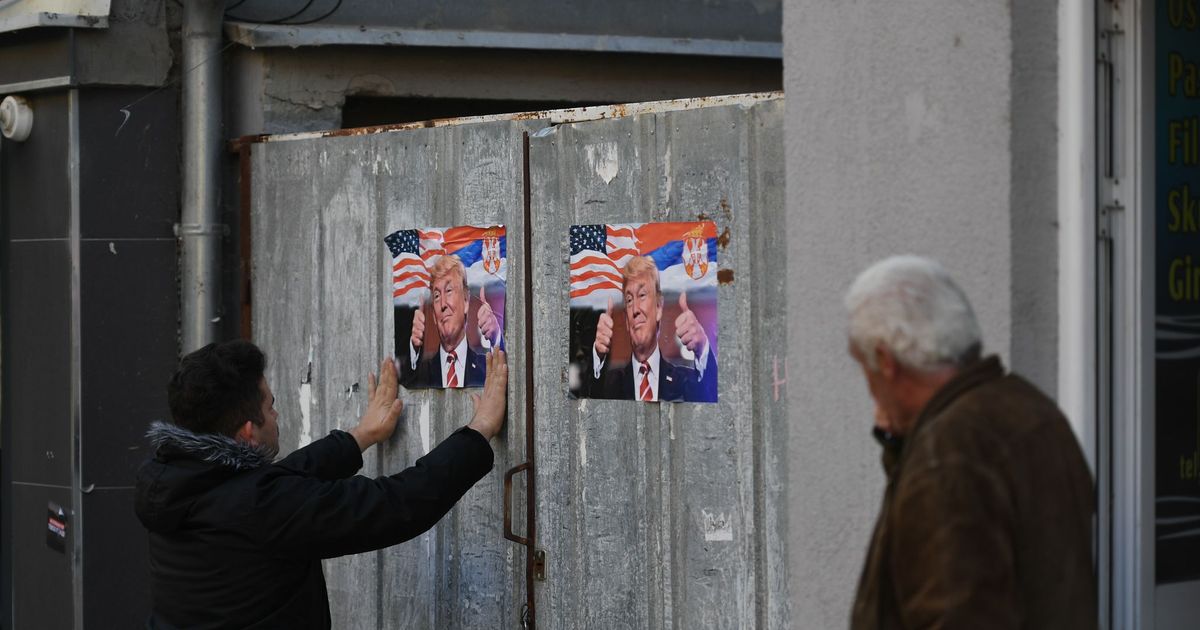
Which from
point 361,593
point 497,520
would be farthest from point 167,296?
point 497,520

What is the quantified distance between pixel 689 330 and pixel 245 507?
129 cm

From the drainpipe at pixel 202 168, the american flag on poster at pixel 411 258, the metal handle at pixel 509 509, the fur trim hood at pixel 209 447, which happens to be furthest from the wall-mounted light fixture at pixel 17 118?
the metal handle at pixel 509 509

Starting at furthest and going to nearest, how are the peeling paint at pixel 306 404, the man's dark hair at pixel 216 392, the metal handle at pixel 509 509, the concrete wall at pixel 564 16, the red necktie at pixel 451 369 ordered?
the concrete wall at pixel 564 16
the peeling paint at pixel 306 404
the red necktie at pixel 451 369
the metal handle at pixel 509 509
the man's dark hair at pixel 216 392

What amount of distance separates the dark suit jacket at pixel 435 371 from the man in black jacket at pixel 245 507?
1.65 ft

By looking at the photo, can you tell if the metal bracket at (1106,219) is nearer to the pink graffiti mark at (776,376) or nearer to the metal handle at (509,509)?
the pink graffiti mark at (776,376)

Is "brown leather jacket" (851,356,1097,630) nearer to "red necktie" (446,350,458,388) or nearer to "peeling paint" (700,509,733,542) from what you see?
"peeling paint" (700,509,733,542)

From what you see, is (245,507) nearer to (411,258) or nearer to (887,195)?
(411,258)

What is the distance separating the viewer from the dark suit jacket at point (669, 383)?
13.9ft

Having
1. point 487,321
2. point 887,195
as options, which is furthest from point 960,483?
point 487,321

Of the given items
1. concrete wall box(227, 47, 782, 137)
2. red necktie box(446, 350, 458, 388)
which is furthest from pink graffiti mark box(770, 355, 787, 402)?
concrete wall box(227, 47, 782, 137)

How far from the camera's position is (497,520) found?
4.82 m

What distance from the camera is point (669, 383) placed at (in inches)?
170

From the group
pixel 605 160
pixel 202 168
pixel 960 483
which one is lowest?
pixel 960 483

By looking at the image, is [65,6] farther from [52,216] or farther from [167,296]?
[167,296]
